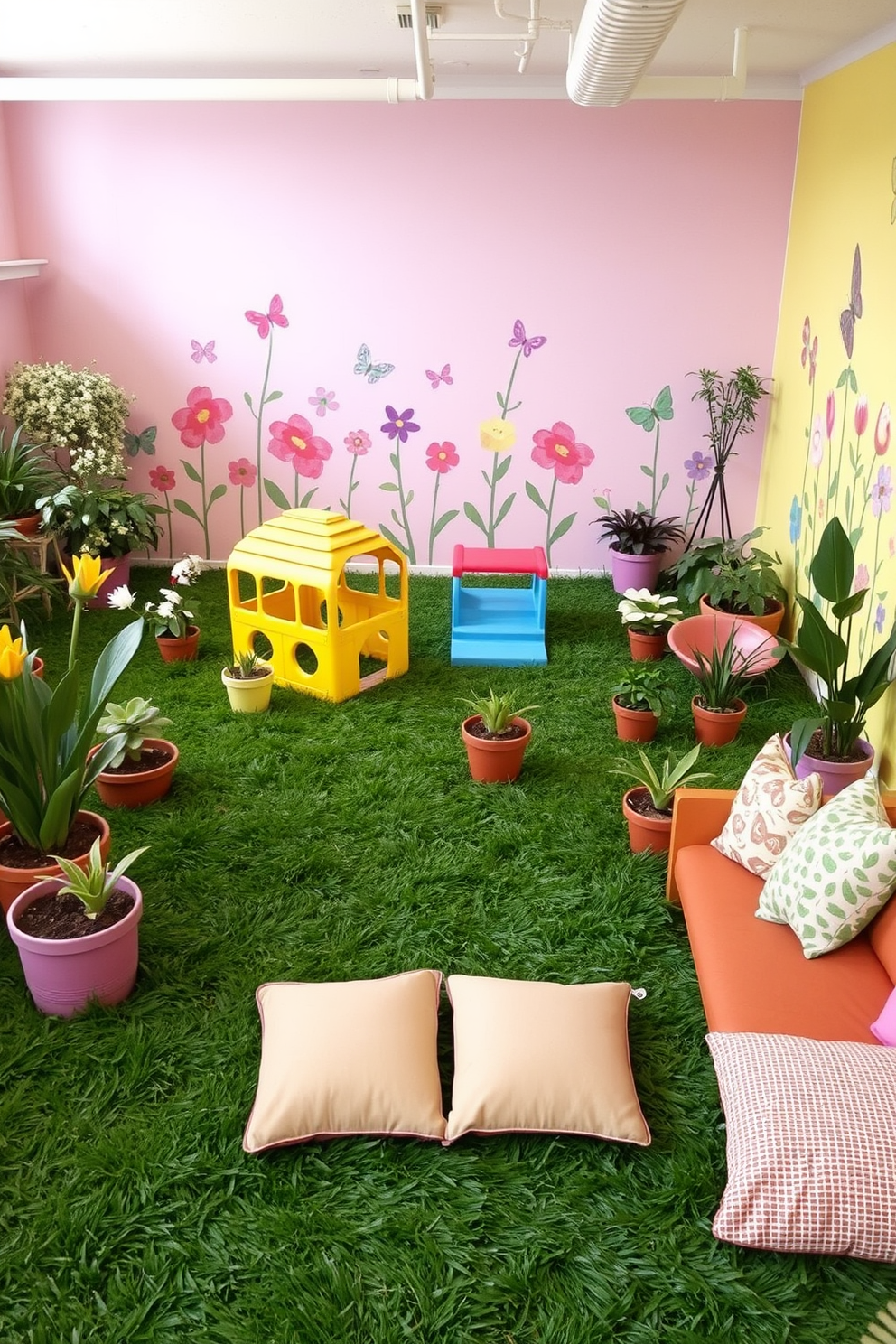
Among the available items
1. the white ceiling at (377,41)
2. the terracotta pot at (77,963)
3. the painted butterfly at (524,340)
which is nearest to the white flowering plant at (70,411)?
the white ceiling at (377,41)

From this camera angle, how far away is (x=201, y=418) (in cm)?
573

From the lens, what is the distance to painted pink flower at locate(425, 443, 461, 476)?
5.70 metres

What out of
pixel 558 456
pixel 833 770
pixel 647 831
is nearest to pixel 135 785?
pixel 647 831

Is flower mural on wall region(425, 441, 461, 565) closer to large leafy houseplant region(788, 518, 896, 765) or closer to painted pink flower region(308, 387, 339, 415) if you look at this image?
painted pink flower region(308, 387, 339, 415)

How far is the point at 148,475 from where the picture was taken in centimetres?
586

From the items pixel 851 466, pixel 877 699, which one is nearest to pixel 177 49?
pixel 851 466

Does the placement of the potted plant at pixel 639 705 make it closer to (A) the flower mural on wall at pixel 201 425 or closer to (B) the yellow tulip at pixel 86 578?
(B) the yellow tulip at pixel 86 578

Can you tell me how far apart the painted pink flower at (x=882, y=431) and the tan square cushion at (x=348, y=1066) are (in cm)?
252

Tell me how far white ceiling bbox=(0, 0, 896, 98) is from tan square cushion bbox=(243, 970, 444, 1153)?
295cm

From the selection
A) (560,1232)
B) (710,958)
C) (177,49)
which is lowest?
(560,1232)

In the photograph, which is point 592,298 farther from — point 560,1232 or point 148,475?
point 560,1232

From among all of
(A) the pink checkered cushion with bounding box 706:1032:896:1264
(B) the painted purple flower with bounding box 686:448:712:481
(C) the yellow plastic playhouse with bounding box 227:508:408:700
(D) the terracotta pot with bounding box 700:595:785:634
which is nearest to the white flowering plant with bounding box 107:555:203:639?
(C) the yellow plastic playhouse with bounding box 227:508:408:700

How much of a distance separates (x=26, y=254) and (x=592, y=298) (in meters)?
2.98

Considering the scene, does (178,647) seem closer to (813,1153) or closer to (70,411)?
(70,411)
